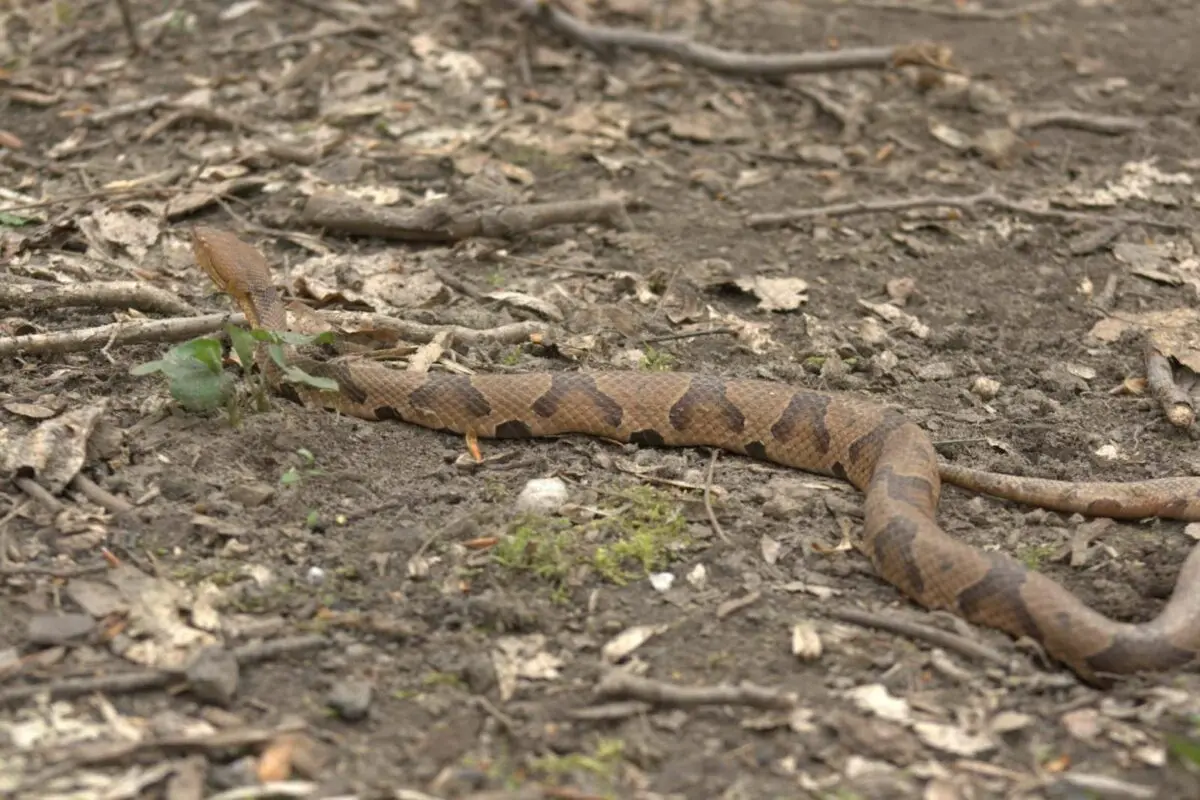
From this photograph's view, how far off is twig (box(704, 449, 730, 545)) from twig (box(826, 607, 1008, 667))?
1.55 ft

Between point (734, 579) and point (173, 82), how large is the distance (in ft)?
15.4

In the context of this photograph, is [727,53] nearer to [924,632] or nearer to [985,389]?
[985,389]

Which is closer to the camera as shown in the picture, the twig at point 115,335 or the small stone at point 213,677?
the small stone at point 213,677

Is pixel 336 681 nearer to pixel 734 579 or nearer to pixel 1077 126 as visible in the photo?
pixel 734 579

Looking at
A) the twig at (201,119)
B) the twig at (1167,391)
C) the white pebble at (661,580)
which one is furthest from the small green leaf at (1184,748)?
the twig at (201,119)

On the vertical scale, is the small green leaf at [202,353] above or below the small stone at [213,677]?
above

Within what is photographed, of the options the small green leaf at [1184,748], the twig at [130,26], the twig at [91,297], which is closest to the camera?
the small green leaf at [1184,748]

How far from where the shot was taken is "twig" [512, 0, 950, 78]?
23.4ft

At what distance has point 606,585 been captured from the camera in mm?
3773

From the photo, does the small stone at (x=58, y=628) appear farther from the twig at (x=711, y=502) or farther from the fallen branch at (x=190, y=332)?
the twig at (x=711, y=502)

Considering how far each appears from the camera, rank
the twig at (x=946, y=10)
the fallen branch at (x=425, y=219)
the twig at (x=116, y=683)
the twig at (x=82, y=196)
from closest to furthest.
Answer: the twig at (x=116, y=683), the twig at (x=82, y=196), the fallen branch at (x=425, y=219), the twig at (x=946, y=10)

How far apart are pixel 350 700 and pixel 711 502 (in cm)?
152

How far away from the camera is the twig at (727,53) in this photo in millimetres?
7145

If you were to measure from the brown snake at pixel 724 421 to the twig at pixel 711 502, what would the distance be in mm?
138
